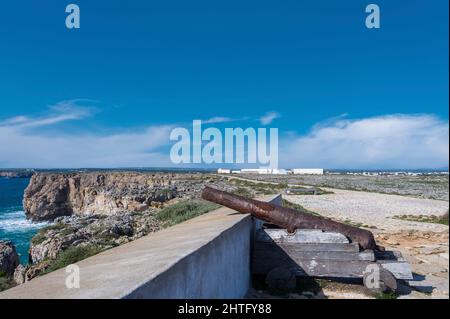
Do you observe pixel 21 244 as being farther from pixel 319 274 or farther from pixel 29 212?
pixel 319 274

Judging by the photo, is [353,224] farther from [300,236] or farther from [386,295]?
[300,236]

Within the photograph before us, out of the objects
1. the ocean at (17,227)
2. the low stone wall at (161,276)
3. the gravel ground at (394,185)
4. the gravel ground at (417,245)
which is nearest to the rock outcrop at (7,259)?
the low stone wall at (161,276)

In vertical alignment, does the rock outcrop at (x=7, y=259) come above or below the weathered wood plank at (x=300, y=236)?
below

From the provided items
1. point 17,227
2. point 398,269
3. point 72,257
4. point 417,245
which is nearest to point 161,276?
point 398,269

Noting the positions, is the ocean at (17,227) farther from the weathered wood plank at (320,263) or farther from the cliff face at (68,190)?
the weathered wood plank at (320,263)

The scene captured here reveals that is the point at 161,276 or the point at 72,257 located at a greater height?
the point at 161,276

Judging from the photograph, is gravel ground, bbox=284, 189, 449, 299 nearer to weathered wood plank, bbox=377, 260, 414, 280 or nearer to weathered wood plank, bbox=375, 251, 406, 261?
weathered wood plank, bbox=377, 260, 414, 280
